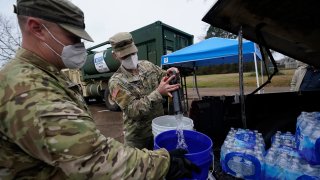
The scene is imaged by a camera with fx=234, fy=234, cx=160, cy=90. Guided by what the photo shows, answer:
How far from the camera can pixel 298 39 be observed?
2.09m

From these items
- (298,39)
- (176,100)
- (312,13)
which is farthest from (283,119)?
(176,100)

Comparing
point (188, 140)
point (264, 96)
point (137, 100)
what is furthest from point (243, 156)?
point (137, 100)

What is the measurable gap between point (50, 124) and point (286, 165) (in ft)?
4.64

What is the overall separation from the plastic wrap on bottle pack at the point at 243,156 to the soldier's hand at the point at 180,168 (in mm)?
619

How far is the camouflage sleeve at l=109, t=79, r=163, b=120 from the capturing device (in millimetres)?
2057

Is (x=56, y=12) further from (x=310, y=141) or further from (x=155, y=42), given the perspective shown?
(x=155, y=42)

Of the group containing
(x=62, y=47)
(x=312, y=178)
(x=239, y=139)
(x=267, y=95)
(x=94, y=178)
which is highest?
(x=62, y=47)

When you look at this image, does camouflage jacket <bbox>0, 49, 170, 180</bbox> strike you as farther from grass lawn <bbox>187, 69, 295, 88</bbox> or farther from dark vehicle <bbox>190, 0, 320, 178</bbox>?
grass lawn <bbox>187, 69, 295, 88</bbox>

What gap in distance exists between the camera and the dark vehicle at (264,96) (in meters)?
1.68

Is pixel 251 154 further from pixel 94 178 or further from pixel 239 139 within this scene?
pixel 94 178

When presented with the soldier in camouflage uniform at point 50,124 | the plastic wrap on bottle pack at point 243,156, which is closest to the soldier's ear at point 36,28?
the soldier in camouflage uniform at point 50,124

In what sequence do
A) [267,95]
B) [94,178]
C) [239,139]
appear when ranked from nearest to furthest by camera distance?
[94,178]
[239,139]
[267,95]

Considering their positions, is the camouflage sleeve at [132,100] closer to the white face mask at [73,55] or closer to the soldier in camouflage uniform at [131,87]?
the soldier in camouflage uniform at [131,87]

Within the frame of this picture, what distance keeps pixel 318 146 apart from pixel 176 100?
0.89 m
